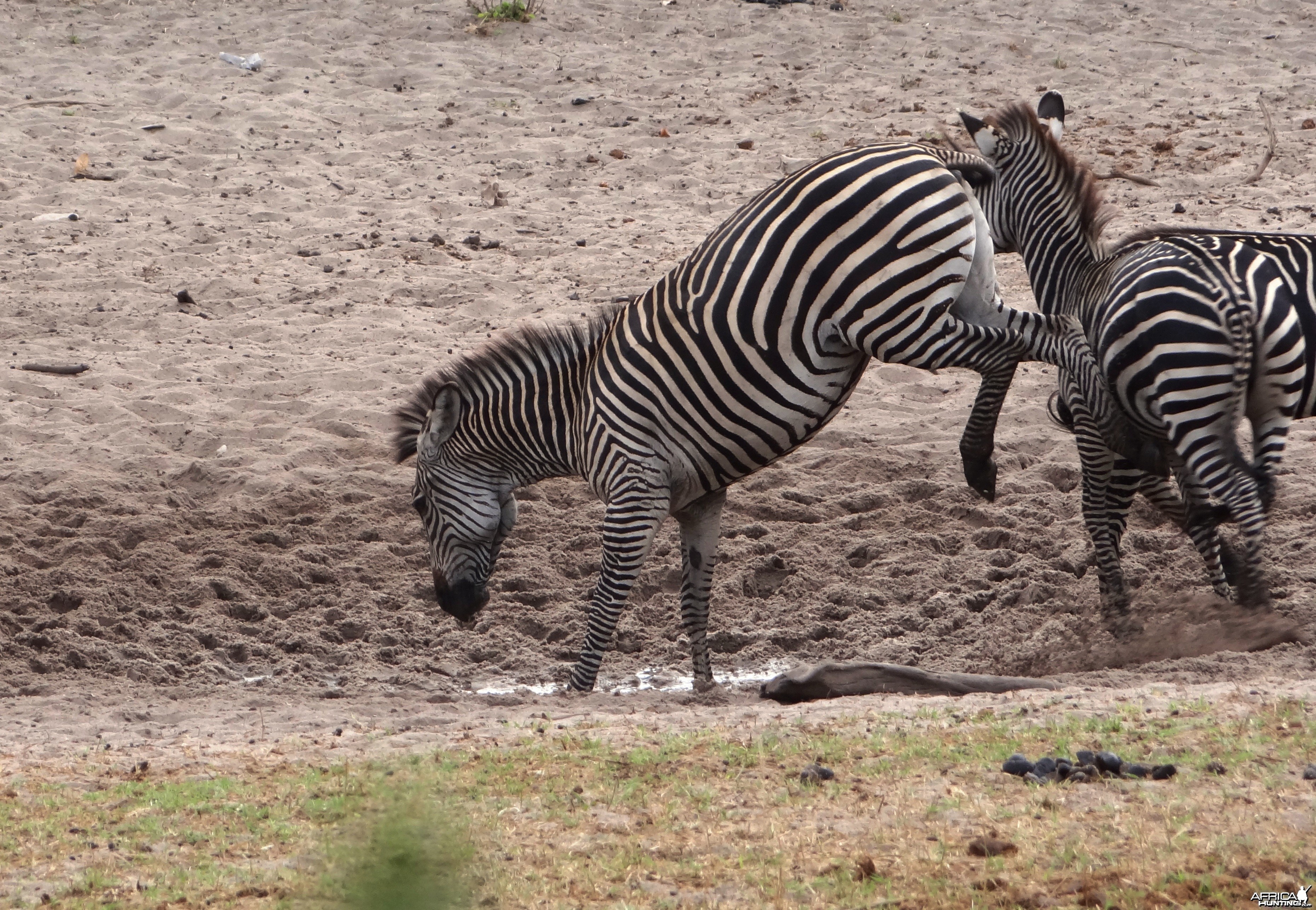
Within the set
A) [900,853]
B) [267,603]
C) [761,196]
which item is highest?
[761,196]

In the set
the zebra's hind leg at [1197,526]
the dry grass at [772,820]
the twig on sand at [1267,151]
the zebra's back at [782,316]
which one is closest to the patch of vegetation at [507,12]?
the twig on sand at [1267,151]

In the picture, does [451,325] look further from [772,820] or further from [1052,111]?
[772,820]


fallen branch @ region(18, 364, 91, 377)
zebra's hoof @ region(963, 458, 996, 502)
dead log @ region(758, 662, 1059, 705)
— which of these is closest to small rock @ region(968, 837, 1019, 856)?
dead log @ region(758, 662, 1059, 705)

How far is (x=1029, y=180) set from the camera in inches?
296

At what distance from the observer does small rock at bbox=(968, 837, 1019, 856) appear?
3643 millimetres

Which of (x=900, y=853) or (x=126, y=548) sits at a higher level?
(x=900, y=853)

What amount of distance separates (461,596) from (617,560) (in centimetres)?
104

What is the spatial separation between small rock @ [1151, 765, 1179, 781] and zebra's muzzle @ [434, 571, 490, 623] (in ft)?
12.8

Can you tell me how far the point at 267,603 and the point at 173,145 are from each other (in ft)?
23.0

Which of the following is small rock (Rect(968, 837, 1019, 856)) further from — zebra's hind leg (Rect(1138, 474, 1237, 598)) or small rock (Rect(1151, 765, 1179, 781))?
zebra's hind leg (Rect(1138, 474, 1237, 598))

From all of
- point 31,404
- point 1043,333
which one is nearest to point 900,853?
point 1043,333

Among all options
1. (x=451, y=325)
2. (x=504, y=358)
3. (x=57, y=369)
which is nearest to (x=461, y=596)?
(x=504, y=358)

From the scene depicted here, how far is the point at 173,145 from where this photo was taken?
43.2 feet

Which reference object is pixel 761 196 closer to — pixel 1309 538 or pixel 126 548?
pixel 1309 538
